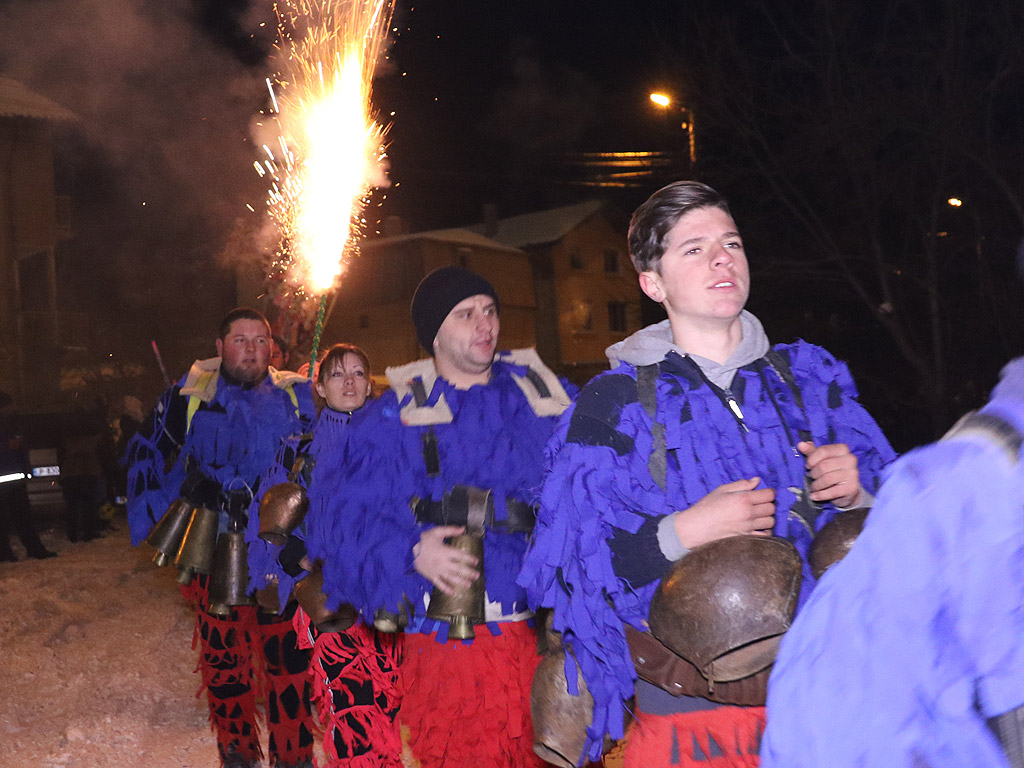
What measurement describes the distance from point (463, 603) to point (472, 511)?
0.30 metres

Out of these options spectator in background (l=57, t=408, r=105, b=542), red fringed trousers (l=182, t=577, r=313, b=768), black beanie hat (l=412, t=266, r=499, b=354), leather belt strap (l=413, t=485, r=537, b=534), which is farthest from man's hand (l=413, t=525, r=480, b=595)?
spectator in background (l=57, t=408, r=105, b=542)

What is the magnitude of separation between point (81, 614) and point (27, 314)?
72.5 feet

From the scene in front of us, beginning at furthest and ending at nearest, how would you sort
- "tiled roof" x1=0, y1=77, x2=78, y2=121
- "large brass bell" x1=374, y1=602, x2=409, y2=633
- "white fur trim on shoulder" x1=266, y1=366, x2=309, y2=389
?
"tiled roof" x1=0, y1=77, x2=78, y2=121 → "white fur trim on shoulder" x1=266, y1=366, x2=309, y2=389 → "large brass bell" x1=374, y1=602, x2=409, y2=633

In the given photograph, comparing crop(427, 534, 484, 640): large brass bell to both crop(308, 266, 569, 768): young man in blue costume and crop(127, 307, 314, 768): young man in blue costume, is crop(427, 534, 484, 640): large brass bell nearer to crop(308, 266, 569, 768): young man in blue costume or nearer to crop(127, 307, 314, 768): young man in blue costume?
crop(308, 266, 569, 768): young man in blue costume

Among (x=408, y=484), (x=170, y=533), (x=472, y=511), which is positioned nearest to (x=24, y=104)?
(x=170, y=533)

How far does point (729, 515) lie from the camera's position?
221 cm

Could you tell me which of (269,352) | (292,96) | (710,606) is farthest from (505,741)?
(292,96)

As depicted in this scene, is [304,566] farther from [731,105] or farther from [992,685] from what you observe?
[731,105]

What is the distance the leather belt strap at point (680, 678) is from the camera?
2.25 metres

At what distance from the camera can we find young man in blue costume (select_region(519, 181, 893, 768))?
2.33m

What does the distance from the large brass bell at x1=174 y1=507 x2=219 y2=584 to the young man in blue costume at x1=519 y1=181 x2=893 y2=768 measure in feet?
10.4

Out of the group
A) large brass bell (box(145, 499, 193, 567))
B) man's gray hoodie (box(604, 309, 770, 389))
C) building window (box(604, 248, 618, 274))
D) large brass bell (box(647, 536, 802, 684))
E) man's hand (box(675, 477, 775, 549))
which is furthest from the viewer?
building window (box(604, 248, 618, 274))

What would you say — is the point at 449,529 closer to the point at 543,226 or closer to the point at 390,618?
the point at 390,618

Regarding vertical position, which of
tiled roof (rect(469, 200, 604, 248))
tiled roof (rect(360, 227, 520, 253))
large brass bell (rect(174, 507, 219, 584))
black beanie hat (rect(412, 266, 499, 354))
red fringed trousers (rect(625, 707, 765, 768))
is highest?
tiled roof (rect(469, 200, 604, 248))
